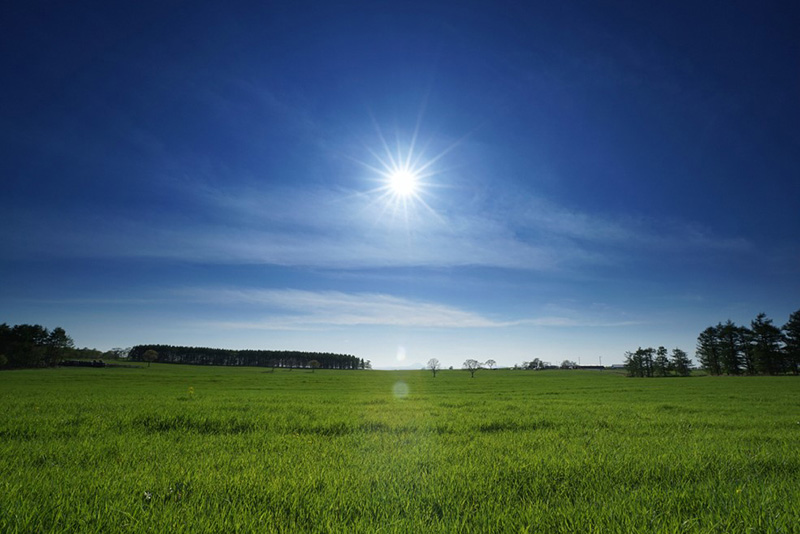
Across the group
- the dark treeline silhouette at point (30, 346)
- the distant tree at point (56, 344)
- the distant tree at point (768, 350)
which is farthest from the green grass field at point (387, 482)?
the distant tree at point (56, 344)

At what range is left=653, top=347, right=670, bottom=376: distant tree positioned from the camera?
332 feet

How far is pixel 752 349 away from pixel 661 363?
77.1 feet

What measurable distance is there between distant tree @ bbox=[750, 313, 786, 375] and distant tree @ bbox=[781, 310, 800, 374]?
1.09 meters

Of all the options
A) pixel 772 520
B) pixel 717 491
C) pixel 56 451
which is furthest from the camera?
pixel 56 451

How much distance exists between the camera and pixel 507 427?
32.3 feet

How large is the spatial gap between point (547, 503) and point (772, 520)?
195 cm

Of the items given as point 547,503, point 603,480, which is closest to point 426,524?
point 547,503

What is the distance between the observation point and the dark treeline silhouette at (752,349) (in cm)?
7688

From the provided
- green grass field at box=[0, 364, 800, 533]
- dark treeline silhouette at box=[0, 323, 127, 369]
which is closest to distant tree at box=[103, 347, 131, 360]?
dark treeline silhouette at box=[0, 323, 127, 369]

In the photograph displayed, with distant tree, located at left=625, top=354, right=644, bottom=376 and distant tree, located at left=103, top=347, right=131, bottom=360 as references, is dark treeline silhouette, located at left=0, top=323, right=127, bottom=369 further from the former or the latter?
distant tree, located at left=625, top=354, right=644, bottom=376

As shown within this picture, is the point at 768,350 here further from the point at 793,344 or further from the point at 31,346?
the point at 31,346

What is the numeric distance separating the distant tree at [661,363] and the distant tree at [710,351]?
27.7ft

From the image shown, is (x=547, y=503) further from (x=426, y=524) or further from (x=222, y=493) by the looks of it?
(x=222, y=493)

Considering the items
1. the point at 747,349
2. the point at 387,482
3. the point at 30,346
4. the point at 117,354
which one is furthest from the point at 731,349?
the point at 117,354
